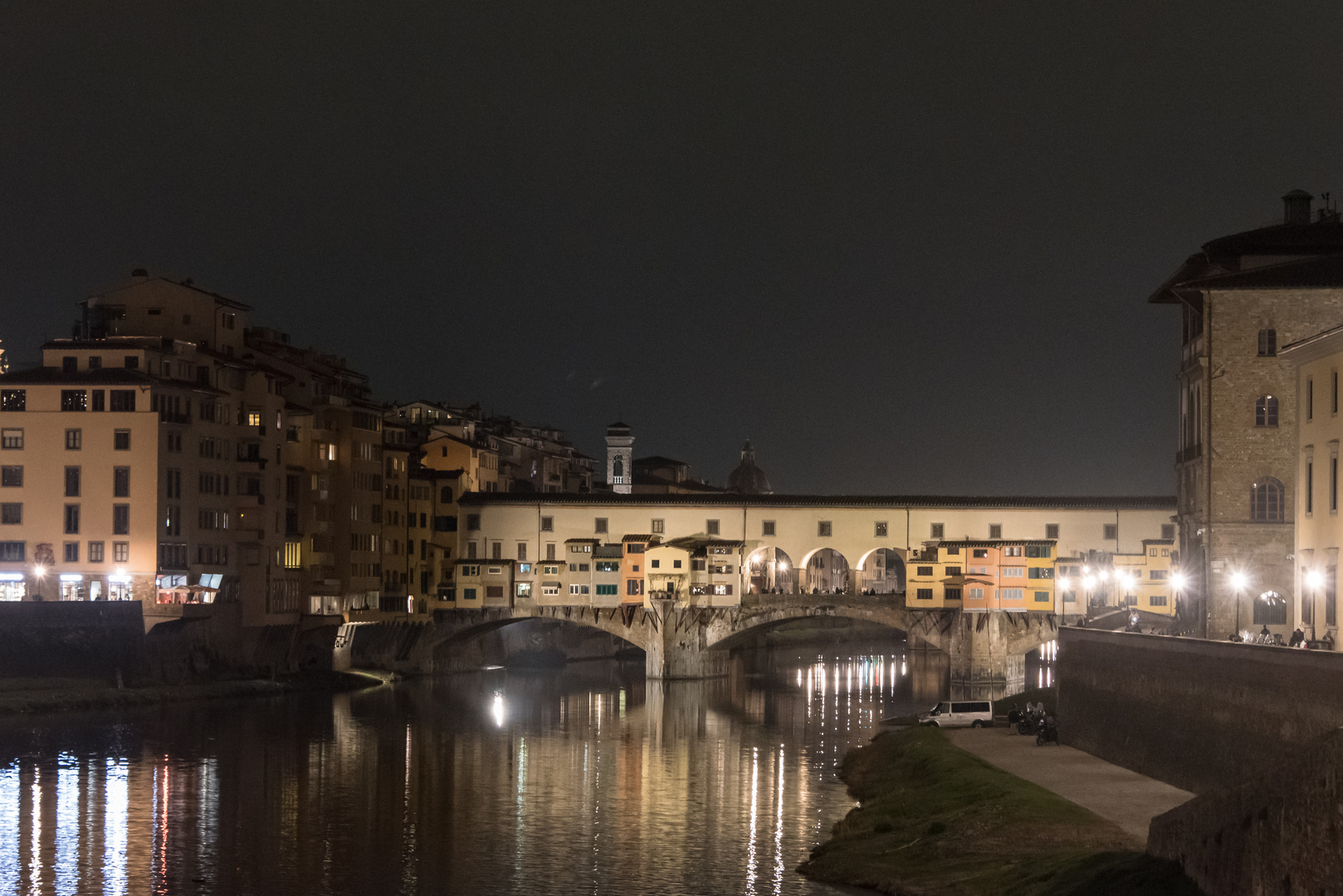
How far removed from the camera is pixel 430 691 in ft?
264

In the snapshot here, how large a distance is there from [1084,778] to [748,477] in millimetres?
126487

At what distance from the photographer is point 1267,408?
49.0m

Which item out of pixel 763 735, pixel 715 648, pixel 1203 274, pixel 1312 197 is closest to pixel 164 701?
pixel 763 735

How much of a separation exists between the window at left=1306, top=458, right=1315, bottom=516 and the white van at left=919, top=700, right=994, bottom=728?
16.0 meters

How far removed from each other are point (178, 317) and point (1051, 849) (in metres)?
61.8

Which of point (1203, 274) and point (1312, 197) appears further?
point (1312, 197)

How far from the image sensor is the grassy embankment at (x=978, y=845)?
85.4 ft

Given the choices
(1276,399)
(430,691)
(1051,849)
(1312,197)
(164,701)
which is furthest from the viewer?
(430,691)

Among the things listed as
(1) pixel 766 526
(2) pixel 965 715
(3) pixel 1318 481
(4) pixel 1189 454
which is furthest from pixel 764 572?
(3) pixel 1318 481

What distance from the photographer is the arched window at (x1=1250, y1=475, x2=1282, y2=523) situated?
4862 cm

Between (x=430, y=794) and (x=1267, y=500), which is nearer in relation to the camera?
(x=430, y=794)

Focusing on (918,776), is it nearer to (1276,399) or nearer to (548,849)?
(548,849)

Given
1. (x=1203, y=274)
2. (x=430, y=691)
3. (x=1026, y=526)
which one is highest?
(x=1203, y=274)

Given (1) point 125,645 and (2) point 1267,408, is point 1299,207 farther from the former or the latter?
(1) point 125,645
